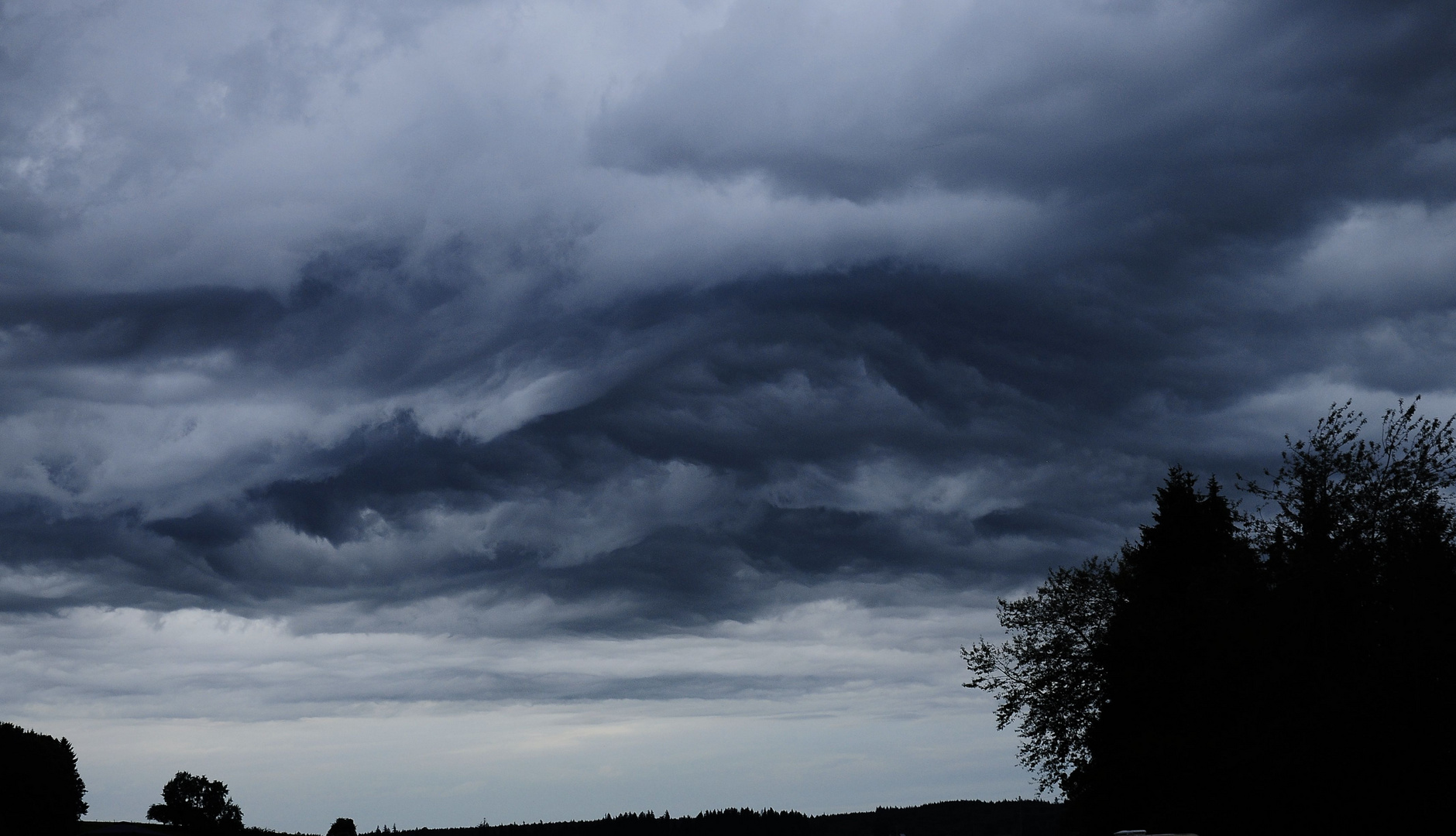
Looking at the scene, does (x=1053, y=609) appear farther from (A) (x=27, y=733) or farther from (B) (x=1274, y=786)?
(A) (x=27, y=733)

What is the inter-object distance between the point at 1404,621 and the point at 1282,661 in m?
4.81

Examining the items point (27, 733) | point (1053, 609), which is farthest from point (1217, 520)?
point (27, 733)

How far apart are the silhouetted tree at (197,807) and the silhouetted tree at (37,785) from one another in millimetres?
10161

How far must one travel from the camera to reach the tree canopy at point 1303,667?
4691 centimetres

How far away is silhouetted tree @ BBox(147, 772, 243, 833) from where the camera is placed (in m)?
103

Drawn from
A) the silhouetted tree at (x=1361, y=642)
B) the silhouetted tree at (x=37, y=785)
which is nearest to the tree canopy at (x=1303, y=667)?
the silhouetted tree at (x=1361, y=642)

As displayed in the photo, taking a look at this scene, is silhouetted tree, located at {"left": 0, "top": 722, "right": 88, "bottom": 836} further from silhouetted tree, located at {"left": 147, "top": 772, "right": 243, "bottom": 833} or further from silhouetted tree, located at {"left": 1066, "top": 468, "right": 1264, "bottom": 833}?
silhouetted tree, located at {"left": 1066, "top": 468, "right": 1264, "bottom": 833}

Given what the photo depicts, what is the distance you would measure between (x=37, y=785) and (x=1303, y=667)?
8012 cm

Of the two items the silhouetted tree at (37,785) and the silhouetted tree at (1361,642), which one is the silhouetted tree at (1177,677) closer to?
the silhouetted tree at (1361,642)

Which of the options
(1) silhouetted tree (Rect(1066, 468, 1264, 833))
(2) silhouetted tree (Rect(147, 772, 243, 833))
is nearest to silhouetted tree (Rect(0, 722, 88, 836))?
(2) silhouetted tree (Rect(147, 772, 243, 833))

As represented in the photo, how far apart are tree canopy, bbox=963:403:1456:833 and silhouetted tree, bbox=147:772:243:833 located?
72.8m

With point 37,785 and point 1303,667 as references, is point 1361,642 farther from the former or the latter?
point 37,785

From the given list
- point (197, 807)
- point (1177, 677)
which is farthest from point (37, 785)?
point (1177, 677)

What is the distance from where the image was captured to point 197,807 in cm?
10600
